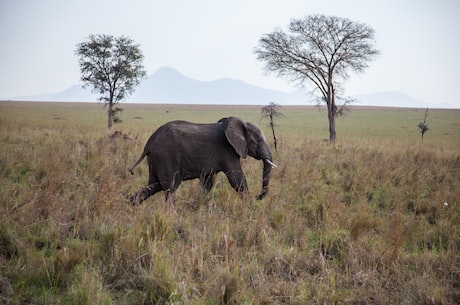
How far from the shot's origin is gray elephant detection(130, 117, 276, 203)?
19.2ft

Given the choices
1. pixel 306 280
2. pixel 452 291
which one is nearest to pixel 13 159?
pixel 306 280

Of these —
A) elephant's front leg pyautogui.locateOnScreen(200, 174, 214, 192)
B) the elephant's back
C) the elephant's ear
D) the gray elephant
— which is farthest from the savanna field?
the elephant's back

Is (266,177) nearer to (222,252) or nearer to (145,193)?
(145,193)

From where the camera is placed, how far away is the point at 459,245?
470cm

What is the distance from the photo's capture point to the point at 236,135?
251 inches

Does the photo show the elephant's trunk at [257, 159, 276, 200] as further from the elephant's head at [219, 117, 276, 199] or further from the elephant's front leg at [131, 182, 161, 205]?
the elephant's front leg at [131, 182, 161, 205]

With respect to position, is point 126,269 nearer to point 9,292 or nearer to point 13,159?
point 9,292

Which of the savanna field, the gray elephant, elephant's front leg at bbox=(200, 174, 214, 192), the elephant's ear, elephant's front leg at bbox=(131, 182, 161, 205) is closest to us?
the savanna field

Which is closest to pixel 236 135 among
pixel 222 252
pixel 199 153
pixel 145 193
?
pixel 199 153

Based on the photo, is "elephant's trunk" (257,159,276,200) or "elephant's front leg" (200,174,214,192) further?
"elephant's front leg" (200,174,214,192)

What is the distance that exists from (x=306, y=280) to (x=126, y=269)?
1.78 meters

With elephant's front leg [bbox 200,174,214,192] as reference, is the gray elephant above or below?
above

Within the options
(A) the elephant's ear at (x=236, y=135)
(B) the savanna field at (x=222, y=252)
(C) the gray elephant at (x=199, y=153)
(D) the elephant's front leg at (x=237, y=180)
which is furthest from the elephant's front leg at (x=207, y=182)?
(A) the elephant's ear at (x=236, y=135)

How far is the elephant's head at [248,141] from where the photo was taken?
6312mm
